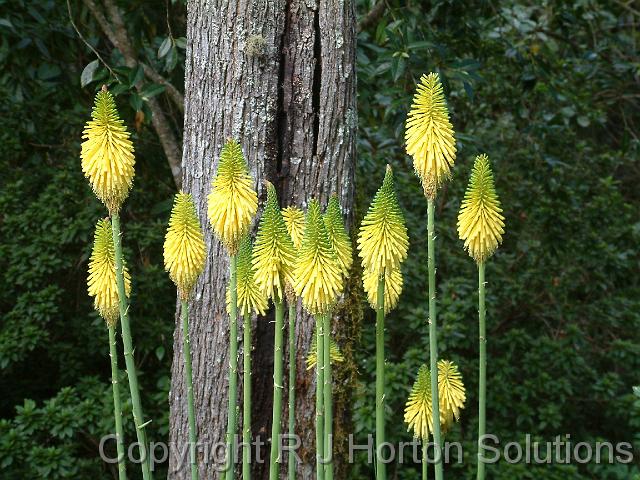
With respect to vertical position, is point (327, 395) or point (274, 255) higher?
point (274, 255)

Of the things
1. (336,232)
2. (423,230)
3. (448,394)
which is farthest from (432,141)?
(423,230)

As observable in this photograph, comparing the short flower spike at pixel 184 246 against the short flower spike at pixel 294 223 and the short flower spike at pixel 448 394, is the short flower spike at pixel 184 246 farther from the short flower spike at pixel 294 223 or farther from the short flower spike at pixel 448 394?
the short flower spike at pixel 448 394

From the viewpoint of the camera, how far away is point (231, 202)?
2.92m

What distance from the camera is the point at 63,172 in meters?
→ 6.65

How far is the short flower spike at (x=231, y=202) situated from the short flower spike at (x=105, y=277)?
432 millimetres

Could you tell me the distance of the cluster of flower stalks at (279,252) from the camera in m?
2.77

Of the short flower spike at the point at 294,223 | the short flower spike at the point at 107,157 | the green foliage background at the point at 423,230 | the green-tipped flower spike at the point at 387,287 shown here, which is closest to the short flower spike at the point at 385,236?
the green-tipped flower spike at the point at 387,287

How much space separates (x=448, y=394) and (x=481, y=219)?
2.45ft

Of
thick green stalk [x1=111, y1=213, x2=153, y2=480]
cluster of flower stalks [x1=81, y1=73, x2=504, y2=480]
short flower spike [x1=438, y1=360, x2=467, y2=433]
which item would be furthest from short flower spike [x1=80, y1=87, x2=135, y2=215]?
short flower spike [x1=438, y1=360, x2=467, y2=433]

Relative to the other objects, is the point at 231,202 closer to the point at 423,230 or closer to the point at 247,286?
the point at 247,286

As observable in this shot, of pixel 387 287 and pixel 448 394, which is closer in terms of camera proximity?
pixel 387 287

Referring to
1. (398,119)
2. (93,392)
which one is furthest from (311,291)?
(93,392)

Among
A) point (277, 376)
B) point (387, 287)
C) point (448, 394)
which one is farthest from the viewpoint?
point (448, 394)

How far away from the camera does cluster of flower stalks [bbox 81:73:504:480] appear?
9.09ft
